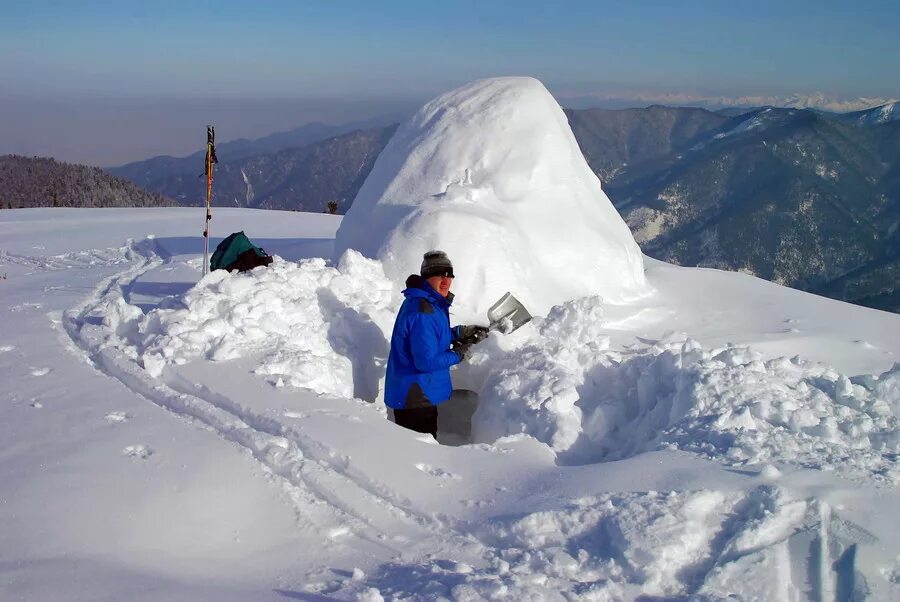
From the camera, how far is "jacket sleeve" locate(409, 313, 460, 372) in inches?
174

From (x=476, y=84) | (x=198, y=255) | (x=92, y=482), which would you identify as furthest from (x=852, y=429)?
(x=198, y=255)

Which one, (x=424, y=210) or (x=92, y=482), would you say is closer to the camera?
(x=92, y=482)

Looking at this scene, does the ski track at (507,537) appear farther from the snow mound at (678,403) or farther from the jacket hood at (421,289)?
the jacket hood at (421,289)

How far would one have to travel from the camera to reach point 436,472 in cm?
338

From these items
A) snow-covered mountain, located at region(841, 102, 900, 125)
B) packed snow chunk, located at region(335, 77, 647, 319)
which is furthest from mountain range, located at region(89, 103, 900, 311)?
packed snow chunk, located at region(335, 77, 647, 319)

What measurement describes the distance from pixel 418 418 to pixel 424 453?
3.37ft

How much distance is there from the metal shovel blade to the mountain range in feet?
257

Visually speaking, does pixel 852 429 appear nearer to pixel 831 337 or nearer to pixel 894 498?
pixel 894 498

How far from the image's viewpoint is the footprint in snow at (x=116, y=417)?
3.77 meters

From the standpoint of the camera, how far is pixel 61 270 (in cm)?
901

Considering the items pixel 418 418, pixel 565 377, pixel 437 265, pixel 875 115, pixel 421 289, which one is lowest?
pixel 418 418

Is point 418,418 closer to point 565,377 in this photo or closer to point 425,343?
point 425,343

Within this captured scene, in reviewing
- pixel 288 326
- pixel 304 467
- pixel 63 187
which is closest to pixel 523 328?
pixel 288 326

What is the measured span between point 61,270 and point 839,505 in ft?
29.9
